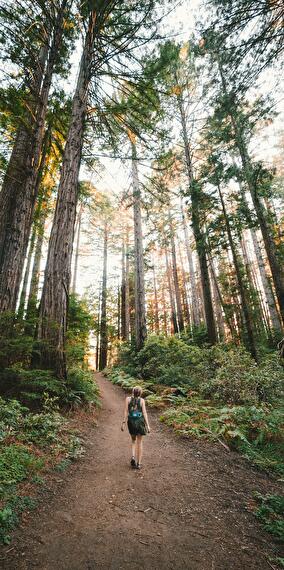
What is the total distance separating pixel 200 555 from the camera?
96.0 inches

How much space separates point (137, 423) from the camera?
4.36 m

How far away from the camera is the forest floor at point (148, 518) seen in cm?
231

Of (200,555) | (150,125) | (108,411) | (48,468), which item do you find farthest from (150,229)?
(200,555)

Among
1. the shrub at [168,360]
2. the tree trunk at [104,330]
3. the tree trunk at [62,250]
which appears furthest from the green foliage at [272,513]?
the tree trunk at [104,330]

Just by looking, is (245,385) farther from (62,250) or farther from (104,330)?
(104,330)

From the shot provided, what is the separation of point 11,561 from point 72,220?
6.00 m

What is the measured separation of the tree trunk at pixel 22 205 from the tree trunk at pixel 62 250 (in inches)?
35.5

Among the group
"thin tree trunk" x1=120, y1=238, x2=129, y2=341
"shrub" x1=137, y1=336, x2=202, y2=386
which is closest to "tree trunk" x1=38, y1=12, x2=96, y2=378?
"shrub" x1=137, y1=336, x2=202, y2=386

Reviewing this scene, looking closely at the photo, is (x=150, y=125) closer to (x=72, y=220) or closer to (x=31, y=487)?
(x=72, y=220)

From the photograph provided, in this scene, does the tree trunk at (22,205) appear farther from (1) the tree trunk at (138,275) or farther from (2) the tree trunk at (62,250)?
(1) the tree trunk at (138,275)

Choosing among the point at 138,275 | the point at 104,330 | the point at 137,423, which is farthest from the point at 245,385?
the point at 104,330

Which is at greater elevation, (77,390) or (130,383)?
(130,383)

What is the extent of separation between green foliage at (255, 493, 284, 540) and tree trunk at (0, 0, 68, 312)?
599 cm

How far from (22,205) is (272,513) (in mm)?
8006
